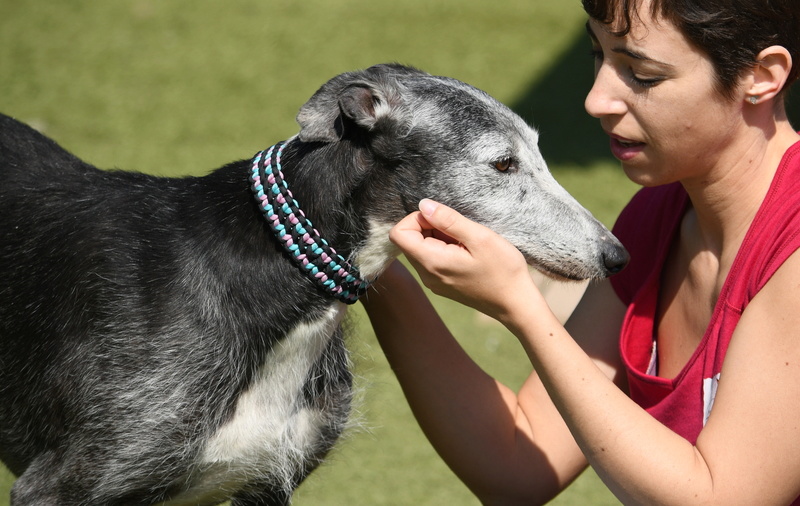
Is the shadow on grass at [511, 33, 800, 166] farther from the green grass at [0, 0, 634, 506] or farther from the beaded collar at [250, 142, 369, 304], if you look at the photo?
the beaded collar at [250, 142, 369, 304]

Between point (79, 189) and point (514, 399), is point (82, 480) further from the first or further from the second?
point (514, 399)

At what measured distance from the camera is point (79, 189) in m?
2.62

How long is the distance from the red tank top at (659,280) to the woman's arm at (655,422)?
0.12m

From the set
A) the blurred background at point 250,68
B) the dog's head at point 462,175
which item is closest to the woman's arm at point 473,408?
the dog's head at point 462,175

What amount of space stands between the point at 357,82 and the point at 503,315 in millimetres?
707

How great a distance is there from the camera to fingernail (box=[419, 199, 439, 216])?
2150 mm

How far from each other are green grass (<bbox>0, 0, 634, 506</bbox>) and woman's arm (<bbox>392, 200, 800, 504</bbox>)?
2726 mm

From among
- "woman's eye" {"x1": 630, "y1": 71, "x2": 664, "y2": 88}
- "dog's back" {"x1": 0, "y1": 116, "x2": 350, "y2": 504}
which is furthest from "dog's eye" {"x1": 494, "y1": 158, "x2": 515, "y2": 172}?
"dog's back" {"x1": 0, "y1": 116, "x2": 350, "y2": 504}

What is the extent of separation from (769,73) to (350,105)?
106cm

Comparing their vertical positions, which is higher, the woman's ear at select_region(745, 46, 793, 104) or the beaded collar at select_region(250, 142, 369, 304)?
the woman's ear at select_region(745, 46, 793, 104)

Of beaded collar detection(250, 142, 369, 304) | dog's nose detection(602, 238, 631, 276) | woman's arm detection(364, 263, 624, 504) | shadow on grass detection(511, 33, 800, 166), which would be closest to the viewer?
beaded collar detection(250, 142, 369, 304)

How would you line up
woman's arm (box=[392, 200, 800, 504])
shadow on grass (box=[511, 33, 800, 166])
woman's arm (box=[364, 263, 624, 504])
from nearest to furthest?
woman's arm (box=[392, 200, 800, 504])
woman's arm (box=[364, 263, 624, 504])
shadow on grass (box=[511, 33, 800, 166])

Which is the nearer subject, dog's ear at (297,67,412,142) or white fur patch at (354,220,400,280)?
dog's ear at (297,67,412,142)

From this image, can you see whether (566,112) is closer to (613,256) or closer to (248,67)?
(248,67)
